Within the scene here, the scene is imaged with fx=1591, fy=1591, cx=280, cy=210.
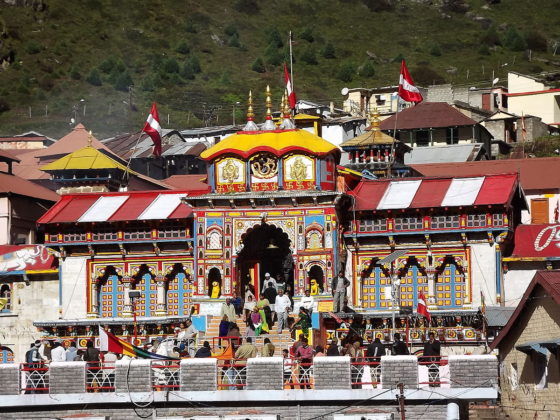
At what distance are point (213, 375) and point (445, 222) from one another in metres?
22.2

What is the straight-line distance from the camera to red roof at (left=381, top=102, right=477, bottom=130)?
9694 centimetres

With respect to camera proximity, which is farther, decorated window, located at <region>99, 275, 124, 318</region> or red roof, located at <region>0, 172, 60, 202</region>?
red roof, located at <region>0, 172, 60, 202</region>

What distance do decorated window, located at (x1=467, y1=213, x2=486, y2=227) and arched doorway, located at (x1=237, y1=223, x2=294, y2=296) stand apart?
6760 millimetres

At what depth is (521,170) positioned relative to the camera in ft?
257

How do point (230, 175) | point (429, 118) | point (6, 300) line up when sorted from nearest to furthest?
1. point (230, 175)
2. point (6, 300)
3. point (429, 118)

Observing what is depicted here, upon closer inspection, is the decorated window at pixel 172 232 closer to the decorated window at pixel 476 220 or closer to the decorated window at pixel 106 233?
the decorated window at pixel 106 233

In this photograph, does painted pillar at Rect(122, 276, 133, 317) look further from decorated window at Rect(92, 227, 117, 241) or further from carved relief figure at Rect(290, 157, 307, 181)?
carved relief figure at Rect(290, 157, 307, 181)

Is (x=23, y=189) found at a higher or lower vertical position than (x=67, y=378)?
higher

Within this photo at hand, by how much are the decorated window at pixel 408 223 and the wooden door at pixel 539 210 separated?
57.7ft

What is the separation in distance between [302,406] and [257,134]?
21.7 metres

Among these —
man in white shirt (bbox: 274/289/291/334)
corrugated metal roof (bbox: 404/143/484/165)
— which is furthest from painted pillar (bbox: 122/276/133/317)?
corrugated metal roof (bbox: 404/143/484/165)

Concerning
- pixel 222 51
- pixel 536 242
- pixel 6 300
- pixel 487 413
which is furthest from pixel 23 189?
pixel 222 51

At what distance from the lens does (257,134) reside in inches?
2302

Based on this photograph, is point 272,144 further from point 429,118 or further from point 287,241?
point 429,118
